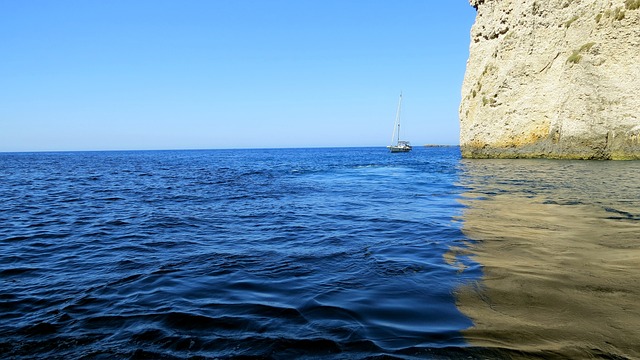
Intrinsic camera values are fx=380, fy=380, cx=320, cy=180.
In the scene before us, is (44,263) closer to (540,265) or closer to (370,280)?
(370,280)

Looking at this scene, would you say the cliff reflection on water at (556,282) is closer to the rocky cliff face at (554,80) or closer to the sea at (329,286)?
the sea at (329,286)

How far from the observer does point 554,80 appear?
36.4 metres

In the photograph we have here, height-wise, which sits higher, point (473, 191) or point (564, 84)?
point (564, 84)

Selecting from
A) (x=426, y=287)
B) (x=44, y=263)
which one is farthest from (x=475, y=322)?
(x=44, y=263)

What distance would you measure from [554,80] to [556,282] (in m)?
38.5

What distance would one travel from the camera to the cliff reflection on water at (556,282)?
11.1 ft

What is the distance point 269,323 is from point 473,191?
1393 cm

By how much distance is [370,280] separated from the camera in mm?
5336

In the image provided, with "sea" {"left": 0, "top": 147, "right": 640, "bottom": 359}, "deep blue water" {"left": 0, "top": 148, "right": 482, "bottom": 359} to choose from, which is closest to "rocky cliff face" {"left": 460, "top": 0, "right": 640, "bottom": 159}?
"sea" {"left": 0, "top": 147, "right": 640, "bottom": 359}

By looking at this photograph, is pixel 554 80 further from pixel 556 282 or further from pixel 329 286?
pixel 329 286

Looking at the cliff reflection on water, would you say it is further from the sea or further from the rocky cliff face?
the rocky cliff face

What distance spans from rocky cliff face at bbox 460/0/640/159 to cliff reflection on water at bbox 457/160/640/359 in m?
26.6

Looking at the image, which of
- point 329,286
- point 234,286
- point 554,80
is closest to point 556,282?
point 329,286

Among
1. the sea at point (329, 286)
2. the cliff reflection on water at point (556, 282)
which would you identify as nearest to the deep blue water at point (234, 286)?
the sea at point (329, 286)
